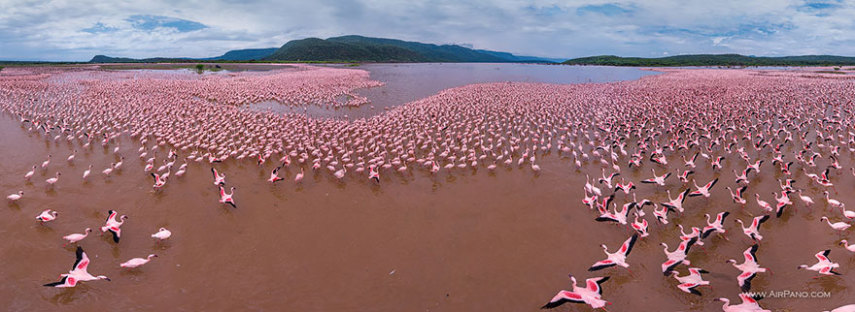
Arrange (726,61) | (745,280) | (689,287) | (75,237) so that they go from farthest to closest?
(726,61) → (75,237) → (689,287) → (745,280)

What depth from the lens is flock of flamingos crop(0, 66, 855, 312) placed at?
8.16m

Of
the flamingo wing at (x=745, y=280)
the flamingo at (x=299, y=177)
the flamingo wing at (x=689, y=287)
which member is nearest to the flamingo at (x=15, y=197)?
the flamingo at (x=299, y=177)

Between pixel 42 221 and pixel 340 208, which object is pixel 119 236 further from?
pixel 340 208

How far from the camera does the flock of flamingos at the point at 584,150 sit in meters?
8.16

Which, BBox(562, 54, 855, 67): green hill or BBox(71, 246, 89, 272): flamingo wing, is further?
BBox(562, 54, 855, 67): green hill

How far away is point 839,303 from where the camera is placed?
21.1 feet

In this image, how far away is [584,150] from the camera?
15.6 m

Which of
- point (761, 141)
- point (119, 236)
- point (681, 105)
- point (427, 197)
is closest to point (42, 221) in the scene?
point (119, 236)

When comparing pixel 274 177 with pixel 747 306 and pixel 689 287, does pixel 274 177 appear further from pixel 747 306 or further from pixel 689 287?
Answer: pixel 747 306

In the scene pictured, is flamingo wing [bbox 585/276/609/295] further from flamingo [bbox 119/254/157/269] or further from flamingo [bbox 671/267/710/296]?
flamingo [bbox 119/254/157/269]

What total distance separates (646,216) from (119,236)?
43.2 ft

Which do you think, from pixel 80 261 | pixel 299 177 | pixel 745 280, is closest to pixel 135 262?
pixel 80 261

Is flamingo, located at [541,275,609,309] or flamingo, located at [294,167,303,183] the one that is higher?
flamingo, located at [294,167,303,183]

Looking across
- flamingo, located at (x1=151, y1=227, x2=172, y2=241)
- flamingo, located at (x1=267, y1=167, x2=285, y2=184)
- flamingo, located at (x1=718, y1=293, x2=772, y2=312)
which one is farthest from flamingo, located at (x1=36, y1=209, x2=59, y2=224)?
flamingo, located at (x1=718, y1=293, x2=772, y2=312)
